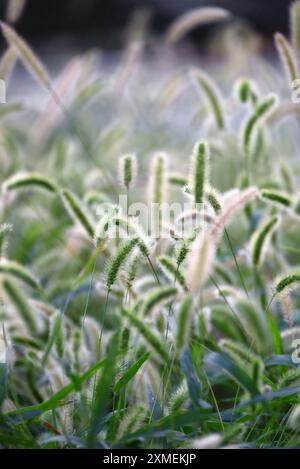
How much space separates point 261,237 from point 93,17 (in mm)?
10465

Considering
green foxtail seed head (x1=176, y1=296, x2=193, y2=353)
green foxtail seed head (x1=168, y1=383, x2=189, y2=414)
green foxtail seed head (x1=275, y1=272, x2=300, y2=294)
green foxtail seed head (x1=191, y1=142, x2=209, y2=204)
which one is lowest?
green foxtail seed head (x1=168, y1=383, x2=189, y2=414)

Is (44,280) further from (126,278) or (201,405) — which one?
(201,405)

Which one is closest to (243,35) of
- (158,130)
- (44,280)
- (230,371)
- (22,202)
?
(158,130)

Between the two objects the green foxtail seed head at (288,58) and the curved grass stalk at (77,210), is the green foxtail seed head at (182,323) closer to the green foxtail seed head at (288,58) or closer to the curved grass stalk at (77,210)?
the curved grass stalk at (77,210)

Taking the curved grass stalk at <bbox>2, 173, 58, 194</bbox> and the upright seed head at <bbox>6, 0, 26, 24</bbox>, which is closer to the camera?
the curved grass stalk at <bbox>2, 173, 58, 194</bbox>

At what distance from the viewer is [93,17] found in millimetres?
11625

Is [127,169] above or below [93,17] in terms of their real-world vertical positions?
below

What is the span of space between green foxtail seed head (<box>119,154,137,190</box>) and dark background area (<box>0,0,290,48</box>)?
8.86 meters

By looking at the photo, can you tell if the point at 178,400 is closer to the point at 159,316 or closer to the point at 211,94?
the point at 159,316

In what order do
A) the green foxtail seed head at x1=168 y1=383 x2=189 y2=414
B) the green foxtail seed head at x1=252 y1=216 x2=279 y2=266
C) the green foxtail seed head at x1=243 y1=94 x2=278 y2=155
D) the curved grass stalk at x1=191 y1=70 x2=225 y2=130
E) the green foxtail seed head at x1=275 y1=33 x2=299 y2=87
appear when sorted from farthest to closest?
1. the curved grass stalk at x1=191 y1=70 x2=225 y2=130
2. the green foxtail seed head at x1=275 y1=33 x2=299 y2=87
3. the green foxtail seed head at x1=243 y1=94 x2=278 y2=155
4. the green foxtail seed head at x1=252 y1=216 x2=279 y2=266
5. the green foxtail seed head at x1=168 y1=383 x2=189 y2=414

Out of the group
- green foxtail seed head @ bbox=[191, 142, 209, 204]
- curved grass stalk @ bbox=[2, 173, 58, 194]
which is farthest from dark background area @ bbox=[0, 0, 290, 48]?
green foxtail seed head @ bbox=[191, 142, 209, 204]

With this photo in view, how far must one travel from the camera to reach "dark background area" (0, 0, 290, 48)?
10.7 meters

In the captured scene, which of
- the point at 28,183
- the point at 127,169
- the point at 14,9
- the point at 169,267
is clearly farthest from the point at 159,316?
the point at 14,9

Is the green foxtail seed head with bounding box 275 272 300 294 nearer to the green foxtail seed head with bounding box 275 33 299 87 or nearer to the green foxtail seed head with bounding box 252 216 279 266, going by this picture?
the green foxtail seed head with bounding box 252 216 279 266
